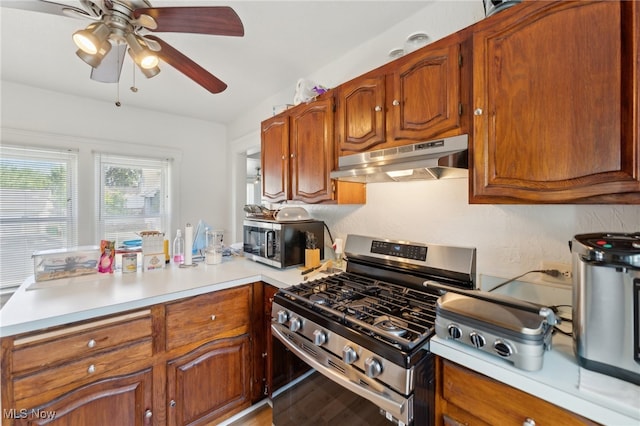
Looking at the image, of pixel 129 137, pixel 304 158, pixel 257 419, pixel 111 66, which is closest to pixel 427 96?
pixel 304 158

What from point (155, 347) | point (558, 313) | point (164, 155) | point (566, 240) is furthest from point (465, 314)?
point (164, 155)

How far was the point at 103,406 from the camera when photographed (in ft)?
4.08

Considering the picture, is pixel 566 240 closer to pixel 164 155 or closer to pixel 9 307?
pixel 9 307

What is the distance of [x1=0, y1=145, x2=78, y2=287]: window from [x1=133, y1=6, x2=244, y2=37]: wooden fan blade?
2.47 metres

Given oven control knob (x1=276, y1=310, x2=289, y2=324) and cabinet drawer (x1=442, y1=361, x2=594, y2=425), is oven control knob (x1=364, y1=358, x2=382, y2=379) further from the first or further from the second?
oven control knob (x1=276, y1=310, x2=289, y2=324)

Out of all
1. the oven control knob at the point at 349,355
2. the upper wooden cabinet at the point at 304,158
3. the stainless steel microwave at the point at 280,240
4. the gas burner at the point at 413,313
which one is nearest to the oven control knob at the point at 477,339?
the gas burner at the point at 413,313

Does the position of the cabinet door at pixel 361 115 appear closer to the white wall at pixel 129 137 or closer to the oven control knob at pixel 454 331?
the oven control knob at pixel 454 331

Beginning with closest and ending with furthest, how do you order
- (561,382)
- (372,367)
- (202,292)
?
(561,382)
(372,367)
(202,292)

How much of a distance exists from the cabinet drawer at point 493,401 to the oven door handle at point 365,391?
7.4 inches

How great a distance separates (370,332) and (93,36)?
1772 millimetres

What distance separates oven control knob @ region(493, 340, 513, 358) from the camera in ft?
2.62

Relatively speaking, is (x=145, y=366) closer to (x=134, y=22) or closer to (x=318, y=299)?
(x=318, y=299)

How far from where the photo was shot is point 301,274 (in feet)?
5.88

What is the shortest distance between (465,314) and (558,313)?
0.54 m
